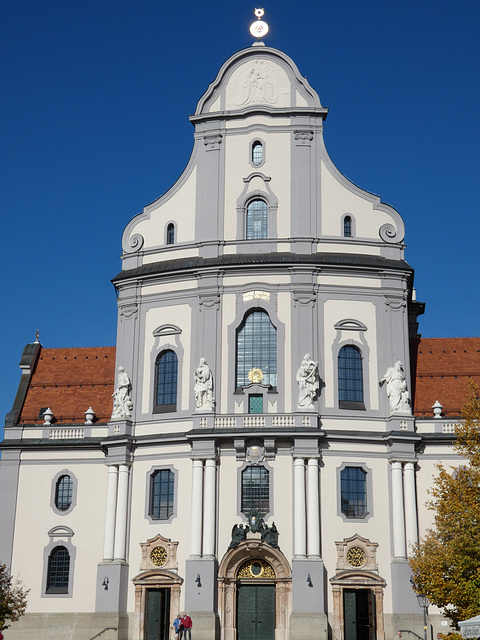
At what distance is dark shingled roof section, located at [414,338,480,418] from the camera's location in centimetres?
4559

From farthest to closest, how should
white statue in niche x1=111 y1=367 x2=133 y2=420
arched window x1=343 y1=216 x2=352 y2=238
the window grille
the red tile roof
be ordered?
the red tile roof
arched window x1=343 y1=216 x2=352 y2=238
white statue in niche x1=111 y1=367 x2=133 y2=420
the window grille

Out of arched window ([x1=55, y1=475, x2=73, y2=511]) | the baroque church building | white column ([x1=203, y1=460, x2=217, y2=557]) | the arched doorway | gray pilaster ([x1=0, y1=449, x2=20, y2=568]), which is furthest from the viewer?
arched window ([x1=55, y1=475, x2=73, y2=511])

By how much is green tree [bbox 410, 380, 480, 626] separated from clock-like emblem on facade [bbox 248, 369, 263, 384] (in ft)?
35.6

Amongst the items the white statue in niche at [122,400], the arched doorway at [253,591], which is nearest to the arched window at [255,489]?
the arched doorway at [253,591]

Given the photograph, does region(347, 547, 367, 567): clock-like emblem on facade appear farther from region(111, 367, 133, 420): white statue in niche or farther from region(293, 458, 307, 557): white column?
region(111, 367, 133, 420): white statue in niche

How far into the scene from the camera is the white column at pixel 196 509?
41000 mm

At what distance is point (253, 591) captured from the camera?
41000 millimetres

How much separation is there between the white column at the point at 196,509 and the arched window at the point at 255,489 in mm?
1886

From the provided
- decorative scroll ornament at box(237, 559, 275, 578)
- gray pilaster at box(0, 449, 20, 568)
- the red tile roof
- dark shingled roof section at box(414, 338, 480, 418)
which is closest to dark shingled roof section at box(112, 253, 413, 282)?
dark shingled roof section at box(414, 338, 480, 418)

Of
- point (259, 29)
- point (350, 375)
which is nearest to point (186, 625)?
point (350, 375)

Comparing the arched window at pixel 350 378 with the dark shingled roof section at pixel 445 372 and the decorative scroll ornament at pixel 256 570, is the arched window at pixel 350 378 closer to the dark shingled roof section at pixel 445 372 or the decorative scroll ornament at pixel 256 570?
the dark shingled roof section at pixel 445 372

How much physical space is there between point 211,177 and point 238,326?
7.77 metres

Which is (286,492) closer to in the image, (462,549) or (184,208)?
(462,549)

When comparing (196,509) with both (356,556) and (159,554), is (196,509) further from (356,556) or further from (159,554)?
(356,556)
